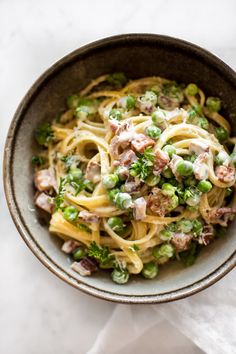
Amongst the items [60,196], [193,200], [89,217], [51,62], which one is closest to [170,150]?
[193,200]

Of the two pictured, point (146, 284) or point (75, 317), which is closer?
point (146, 284)

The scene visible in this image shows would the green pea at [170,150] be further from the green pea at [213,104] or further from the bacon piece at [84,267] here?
the bacon piece at [84,267]

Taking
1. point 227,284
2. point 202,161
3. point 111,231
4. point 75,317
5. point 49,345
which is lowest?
point 49,345

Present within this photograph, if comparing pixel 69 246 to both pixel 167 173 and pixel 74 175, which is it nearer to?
pixel 74 175

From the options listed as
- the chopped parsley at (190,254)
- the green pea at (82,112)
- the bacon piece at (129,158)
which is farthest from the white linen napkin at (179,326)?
the green pea at (82,112)

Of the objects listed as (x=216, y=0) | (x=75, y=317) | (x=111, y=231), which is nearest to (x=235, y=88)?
(x=216, y=0)

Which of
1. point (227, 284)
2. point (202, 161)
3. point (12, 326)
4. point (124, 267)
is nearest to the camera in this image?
point (202, 161)

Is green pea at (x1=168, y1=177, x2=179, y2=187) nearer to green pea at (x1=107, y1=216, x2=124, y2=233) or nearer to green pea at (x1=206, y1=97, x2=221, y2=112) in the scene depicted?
green pea at (x1=107, y1=216, x2=124, y2=233)

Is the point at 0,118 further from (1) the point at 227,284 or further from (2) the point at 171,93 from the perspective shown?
(1) the point at 227,284
